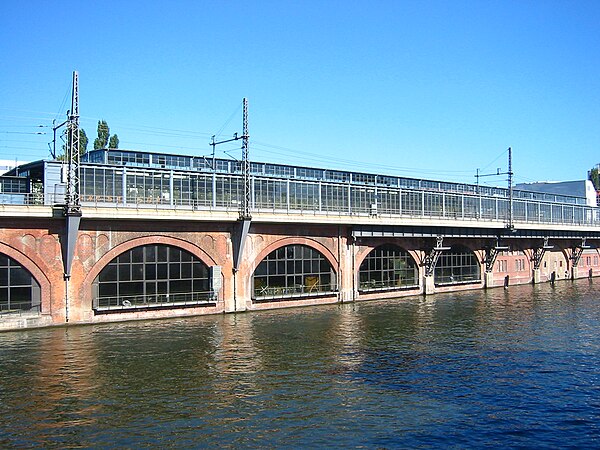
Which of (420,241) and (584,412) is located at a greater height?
(420,241)

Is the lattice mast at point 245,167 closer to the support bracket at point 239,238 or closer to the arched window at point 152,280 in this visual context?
the support bracket at point 239,238

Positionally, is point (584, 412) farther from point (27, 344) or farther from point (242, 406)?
point (27, 344)

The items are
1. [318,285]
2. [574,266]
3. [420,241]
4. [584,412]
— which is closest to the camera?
[584,412]

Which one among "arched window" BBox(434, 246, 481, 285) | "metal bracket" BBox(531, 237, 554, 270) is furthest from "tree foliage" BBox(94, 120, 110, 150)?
"metal bracket" BBox(531, 237, 554, 270)

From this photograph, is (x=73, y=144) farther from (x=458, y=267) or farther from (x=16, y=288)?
(x=458, y=267)

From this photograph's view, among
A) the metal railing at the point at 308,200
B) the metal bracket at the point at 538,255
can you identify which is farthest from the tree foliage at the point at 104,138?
the metal bracket at the point at 538,255

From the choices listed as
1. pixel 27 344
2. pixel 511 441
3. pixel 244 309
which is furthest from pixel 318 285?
pixel 511 441

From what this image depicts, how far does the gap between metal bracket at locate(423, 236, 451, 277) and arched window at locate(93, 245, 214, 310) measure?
102ft

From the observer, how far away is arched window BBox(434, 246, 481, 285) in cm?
8256

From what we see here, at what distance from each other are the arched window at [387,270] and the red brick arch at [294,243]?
5083mm

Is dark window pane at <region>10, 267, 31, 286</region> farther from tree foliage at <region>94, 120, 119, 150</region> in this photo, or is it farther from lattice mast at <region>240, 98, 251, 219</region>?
tree foliage at <region>94, 120, 119, 150</region>

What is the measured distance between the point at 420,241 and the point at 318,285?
57.4ft

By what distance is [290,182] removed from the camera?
6775 cm

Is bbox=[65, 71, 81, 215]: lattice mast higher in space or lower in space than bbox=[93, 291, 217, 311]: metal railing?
higher
